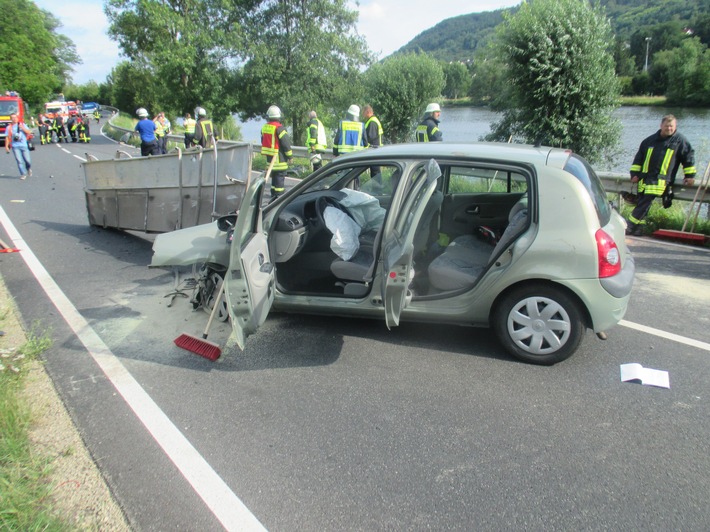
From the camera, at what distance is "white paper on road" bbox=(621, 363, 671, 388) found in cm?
339

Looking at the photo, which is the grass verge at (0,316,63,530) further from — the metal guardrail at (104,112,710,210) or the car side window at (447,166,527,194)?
the metal guardrail at (104,112,710,210)

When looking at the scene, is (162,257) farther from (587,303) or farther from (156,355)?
(587,303)

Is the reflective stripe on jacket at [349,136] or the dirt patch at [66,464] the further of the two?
the reflective stripe on jacket at [349,136]

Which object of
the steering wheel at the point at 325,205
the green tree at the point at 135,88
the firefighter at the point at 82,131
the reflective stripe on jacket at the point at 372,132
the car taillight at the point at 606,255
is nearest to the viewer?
the car taillight at the point at 606,255

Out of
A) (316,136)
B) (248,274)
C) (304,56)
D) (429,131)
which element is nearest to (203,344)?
(248,274)

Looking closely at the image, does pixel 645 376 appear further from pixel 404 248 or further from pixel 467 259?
pixel 404 248

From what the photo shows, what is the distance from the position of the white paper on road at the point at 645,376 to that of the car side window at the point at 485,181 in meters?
1.53

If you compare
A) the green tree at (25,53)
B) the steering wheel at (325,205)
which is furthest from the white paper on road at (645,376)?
the green tree at (25,53)

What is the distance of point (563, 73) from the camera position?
11.2m

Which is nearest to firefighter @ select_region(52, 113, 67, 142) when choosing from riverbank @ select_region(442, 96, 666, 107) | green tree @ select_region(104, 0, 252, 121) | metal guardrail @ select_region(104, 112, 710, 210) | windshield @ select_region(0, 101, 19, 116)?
windshield @ select_region(0, 101, 19, 116)

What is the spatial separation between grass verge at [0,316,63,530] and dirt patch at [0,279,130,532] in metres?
0.04

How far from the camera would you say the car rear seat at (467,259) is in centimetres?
366

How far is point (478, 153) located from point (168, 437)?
9.44ft

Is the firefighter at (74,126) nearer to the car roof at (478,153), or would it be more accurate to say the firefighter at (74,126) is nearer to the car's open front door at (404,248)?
the car roof at (478,153)
